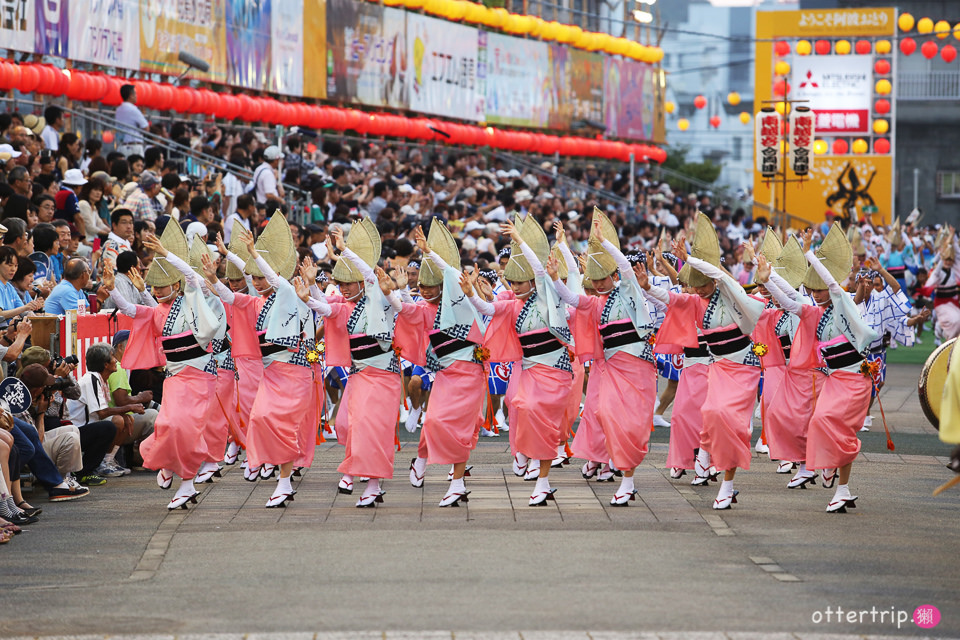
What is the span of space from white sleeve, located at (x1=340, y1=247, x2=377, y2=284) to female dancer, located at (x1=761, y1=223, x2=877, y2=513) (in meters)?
2.62

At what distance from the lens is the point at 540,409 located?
9602mm

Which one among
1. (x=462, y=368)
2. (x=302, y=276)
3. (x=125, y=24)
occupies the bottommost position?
(x=462, y=368)

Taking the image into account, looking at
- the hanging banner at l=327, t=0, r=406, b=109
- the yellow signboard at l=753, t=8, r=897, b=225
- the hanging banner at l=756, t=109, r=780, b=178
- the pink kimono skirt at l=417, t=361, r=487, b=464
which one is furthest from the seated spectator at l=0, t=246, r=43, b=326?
the yellow signboard at l=753, t=8, r=897, b=225

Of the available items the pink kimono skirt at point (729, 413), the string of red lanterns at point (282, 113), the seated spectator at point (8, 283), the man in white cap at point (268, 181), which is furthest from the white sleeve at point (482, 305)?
the string of red lanterns at point (282, 113)

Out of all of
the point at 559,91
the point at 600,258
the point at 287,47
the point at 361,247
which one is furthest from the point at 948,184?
the point at 361,247

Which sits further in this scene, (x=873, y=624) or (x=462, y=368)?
(x=462, y=368)

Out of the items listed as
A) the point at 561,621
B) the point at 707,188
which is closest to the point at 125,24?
the point at 561,621

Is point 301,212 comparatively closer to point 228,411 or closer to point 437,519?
point 228,411

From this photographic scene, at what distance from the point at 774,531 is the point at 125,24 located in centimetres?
1303

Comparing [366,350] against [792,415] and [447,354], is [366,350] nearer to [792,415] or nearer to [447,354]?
[447,354]

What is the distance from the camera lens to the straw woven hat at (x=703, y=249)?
9.88m

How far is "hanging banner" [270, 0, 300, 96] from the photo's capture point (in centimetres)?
2259

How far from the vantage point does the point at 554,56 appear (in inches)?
1315

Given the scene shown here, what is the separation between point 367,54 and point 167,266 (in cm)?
1628
